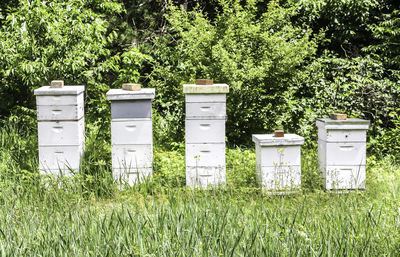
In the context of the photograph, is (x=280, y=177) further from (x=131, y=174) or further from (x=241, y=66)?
(x=241, y=66)

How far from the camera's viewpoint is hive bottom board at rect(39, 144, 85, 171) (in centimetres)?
596

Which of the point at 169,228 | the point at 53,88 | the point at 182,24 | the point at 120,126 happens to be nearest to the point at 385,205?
the point at 169,228

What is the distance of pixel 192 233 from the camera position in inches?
142

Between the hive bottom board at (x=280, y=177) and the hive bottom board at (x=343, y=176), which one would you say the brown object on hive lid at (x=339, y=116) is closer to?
the hive bottom board at (x=343, y=176)

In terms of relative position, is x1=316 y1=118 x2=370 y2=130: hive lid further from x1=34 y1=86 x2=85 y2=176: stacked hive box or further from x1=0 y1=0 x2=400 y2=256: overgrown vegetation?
x1=34 y1=86 x2=85 y2=176: stacked hive box

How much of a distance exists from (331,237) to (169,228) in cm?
112

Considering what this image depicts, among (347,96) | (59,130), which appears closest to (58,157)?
(59,130)

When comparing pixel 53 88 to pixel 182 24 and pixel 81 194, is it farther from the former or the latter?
pixel 182 24

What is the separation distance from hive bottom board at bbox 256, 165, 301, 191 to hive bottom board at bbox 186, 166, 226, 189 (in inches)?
17.5

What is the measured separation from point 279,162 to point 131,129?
63.3 inches

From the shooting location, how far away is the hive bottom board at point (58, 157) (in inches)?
235

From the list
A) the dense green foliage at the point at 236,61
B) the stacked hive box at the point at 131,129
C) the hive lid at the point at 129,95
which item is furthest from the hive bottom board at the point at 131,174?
the dense green foliage at the point at 236,61

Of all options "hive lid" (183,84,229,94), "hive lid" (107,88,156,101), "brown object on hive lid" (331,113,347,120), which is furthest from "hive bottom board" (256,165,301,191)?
"hive lid" (107,88,156,101)

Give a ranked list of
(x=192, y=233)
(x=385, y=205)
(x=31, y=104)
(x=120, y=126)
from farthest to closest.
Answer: (x=31, y=104) < (x=120, y=126) < (x=385, y=205) < (x=192, y=233)
